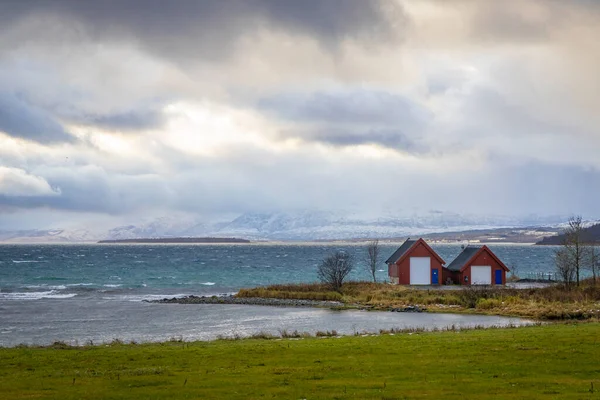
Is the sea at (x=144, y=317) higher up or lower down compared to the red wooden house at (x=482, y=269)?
lower down

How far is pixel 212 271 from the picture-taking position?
12925 cm

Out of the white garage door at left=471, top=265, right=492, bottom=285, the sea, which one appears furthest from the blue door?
the sea

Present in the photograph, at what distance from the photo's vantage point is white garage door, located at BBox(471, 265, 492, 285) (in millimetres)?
74875

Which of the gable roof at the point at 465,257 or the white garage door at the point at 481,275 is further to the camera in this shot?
the gable roof at the point at 465,257

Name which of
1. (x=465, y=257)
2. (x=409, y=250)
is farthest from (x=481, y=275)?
Answer: (x=409, y=250)

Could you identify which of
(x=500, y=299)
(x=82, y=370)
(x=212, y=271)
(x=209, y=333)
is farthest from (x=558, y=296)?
(x=212, y=271)

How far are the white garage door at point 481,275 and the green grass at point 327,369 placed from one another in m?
45.6

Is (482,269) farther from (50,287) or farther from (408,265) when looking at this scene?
(50,287)

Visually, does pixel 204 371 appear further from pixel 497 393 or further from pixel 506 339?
pixel 506 339

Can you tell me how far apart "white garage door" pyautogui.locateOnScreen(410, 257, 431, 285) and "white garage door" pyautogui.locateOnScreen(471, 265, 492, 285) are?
467 centimetres

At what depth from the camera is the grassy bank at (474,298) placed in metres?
47.8

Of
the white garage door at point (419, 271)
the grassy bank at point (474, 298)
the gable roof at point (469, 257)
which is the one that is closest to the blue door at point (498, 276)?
the gable roof at point (469, 257)

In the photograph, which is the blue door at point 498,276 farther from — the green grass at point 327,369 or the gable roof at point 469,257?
the green grass at point 327,369

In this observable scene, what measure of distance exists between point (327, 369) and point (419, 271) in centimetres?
5594
